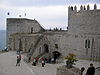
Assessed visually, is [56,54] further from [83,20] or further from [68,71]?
[68,71]

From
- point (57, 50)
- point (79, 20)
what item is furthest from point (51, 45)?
point (79, 20)

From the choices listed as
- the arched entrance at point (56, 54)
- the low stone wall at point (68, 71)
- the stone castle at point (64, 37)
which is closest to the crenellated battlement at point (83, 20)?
the stone castle at point (64, 37)

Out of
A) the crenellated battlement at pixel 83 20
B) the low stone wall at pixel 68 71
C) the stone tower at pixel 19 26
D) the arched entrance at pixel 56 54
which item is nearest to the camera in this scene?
the low stone wall at pixel 68 71

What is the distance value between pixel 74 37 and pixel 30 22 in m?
13.7

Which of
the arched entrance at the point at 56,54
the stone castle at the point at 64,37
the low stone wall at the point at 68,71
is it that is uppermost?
the stone castle at the point at 64,37

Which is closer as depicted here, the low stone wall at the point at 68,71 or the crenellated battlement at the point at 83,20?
the low stone wall at the point at 68,71

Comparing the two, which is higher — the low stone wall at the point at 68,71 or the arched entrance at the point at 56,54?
the low stone wall at the point at 68,71

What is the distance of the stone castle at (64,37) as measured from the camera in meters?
30.7

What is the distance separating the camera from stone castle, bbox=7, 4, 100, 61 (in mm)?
30734

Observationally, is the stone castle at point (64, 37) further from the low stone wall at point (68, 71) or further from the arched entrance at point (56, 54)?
the low stone wall at point (68, 71)

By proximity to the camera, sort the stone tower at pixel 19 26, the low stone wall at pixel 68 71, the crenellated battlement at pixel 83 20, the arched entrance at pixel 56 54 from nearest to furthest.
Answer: the low stone wall at pixel 68 71
the crenellated battlement at pixel 83 20
the arched entrance at pixel 56 54
the stone tower at pixel 19 26

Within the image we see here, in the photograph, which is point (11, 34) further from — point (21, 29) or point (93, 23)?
point (93, 23)

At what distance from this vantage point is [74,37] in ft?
111

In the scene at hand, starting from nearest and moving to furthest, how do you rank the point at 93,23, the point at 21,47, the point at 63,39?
the point at 93,23 < the point at 63,39 < the point at 21,47
